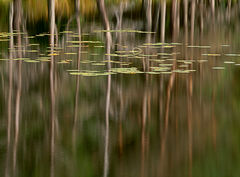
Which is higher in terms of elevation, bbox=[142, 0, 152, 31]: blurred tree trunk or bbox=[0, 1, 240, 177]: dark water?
bbox=[142, 0, 152, 31]: blurred tree trunk

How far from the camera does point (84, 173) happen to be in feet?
24.0

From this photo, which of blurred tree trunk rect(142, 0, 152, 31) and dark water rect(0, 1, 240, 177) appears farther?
blurred tree trunk rect(142, 0, 152, 31)

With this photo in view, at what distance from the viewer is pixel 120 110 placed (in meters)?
11.1

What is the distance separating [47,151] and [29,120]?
2031 millimetres

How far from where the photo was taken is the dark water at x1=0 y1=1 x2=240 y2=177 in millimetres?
7801

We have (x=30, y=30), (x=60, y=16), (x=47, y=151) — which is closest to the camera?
(x=47, y=151)

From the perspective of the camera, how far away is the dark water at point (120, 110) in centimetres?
780

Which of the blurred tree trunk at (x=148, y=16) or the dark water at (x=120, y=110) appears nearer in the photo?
the dark water at (x=120, y=110)

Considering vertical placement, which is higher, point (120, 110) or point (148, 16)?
point (148, 16)

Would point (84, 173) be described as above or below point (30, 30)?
below

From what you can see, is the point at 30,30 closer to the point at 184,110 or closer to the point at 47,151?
the point at 184,110

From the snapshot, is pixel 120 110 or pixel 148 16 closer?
pixel 120 110

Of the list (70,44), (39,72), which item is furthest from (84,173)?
(70,44)

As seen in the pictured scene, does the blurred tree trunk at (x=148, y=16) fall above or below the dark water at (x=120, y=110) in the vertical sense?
above
